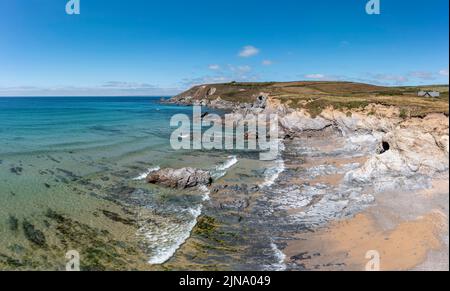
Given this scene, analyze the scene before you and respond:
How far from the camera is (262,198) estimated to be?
27156 mm

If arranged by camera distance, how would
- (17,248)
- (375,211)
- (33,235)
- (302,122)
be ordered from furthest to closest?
1. (302,122)
2. (375,211)
3. (33,235)
4. (17,248)

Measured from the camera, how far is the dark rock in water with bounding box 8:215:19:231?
66.7 ft

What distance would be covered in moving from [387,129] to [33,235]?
117ft

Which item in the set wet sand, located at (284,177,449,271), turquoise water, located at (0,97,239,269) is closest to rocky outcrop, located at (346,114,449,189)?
wet sand, located at (284,177,449,271)

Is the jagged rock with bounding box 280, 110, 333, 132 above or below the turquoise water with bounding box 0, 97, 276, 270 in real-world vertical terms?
above

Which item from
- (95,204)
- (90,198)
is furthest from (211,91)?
(95,204)

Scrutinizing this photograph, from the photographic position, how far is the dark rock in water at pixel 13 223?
20.3 m

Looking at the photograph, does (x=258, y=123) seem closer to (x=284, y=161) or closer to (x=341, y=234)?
(x=284, y=161)

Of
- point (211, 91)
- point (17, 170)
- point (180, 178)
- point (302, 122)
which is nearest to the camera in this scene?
point (180, 178)

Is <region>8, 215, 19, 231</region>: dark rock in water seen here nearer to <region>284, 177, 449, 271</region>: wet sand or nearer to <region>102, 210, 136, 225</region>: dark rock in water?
<region>102, 210, 136, 225</region>: dark rock in water

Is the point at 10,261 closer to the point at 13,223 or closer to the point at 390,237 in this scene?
the point at 13,223

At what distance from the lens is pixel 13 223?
20.9 meters

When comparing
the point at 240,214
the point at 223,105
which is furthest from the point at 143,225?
the point at 223,105

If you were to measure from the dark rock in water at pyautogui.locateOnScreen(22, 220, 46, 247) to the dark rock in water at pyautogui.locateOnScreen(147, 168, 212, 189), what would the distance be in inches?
457
